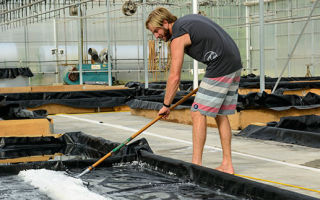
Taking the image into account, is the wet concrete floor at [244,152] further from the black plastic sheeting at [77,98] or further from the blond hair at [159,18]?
the black plastic sheeting at [77,98]

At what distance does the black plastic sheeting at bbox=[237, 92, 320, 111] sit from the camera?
868 centimetres

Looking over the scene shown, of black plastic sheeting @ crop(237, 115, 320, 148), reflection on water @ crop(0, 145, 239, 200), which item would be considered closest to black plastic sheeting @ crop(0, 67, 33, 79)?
black plastic sheeting @ crop(237, 115, 320, 148)

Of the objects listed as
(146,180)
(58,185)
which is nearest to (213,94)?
(146,180)

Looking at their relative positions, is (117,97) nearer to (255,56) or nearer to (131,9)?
(131,9)

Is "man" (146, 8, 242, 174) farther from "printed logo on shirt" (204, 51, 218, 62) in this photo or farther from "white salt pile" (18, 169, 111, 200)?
"white salt pile" (18, 169, 111, 200)

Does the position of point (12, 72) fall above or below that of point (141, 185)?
above

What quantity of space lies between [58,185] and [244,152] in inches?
106

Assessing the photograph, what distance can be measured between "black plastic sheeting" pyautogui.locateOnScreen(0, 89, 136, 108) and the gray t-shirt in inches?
334

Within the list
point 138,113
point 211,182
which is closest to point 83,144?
point 211,182

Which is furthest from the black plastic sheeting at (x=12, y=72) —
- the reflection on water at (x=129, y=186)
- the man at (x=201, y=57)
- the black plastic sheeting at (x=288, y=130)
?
the man at (x=201, y=57)

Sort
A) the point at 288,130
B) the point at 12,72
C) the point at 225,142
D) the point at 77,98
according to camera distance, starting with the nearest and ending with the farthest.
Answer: the point at 225,142
the point at 288,130
the point at 77,98
the point at 12,72

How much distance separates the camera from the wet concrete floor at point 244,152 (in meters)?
4.75

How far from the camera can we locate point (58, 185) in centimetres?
433

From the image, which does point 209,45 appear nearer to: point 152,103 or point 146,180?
point 146,180
